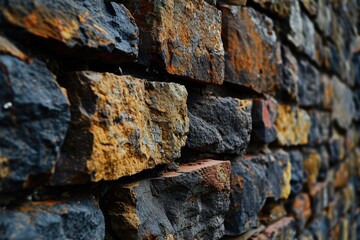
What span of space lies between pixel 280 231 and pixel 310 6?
96cm

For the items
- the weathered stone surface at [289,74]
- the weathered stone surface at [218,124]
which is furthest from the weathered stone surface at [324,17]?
the weathered stone surface at [218,124]

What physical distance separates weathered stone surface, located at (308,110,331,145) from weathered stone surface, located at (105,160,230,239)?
39.6 inches

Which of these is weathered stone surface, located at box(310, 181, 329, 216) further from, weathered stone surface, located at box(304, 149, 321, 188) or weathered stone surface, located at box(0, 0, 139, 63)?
weathered stone surface, located at box(0, 0, 139, 63)

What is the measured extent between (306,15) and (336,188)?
1210 millimetres

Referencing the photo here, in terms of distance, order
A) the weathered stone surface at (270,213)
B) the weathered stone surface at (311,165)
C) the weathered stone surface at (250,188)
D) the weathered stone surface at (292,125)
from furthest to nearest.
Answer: the weathered stone surface at (311,165) → the weathered stone surface at (292,125) → the weathered stone surface at (270,213) → the weathered stone surface at (250,188)

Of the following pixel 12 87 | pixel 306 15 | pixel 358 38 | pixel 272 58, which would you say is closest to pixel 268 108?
pixel 272 58

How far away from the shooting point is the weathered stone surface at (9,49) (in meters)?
0.43

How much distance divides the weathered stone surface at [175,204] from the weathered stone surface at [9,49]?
26 cm

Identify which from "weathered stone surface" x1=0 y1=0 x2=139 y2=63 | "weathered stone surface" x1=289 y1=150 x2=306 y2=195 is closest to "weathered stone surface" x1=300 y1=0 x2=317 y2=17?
"weathered stone surface" x1=289 y1=150 x2=306 y2=195

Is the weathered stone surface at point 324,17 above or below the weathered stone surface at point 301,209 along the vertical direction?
above

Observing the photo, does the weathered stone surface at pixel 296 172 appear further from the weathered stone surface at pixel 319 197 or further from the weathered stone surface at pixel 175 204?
the weathered stone surface at pixel 175 204

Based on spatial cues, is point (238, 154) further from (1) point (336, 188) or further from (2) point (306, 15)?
(1) point (336, 188)

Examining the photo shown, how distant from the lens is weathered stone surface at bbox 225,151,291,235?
3.18ft

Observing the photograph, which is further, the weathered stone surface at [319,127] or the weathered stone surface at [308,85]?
the weathered stone surface at [319,127]
